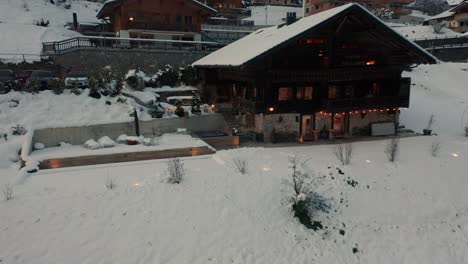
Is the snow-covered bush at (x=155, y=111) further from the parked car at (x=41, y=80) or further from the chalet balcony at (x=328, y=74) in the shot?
the chalet balcony at (x=328, y=74)

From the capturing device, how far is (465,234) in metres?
14.4

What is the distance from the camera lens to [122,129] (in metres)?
21.1

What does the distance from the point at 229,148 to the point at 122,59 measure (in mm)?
14857

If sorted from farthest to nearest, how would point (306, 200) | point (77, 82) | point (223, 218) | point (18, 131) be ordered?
point (77, 82) → point (18, 131) → point (306, 200) → point (223, 218)

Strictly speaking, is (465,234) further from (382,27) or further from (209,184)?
(382,27)

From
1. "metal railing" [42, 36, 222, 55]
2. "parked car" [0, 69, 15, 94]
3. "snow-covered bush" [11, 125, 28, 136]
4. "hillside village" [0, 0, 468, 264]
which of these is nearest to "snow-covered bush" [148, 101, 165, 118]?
"hillside village" [0, 0, 468, 264]

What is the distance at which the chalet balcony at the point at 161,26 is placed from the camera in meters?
33.6

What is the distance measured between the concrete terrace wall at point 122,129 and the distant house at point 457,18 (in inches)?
2222

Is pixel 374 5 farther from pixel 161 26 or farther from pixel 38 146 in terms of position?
pixel 38 146

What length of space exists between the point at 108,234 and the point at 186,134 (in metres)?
11.1

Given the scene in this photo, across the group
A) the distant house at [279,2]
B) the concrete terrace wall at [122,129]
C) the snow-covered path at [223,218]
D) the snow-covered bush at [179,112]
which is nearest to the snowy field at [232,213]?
the snow-covered path at [223,218]

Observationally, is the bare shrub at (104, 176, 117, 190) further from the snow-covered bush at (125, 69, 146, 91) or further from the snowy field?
the snow-covered bush at (125, 69, 146, 91)

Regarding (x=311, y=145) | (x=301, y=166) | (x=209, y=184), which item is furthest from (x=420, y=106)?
(x=209, y=184)

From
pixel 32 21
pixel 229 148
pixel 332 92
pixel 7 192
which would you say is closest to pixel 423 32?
pixel 332 92
